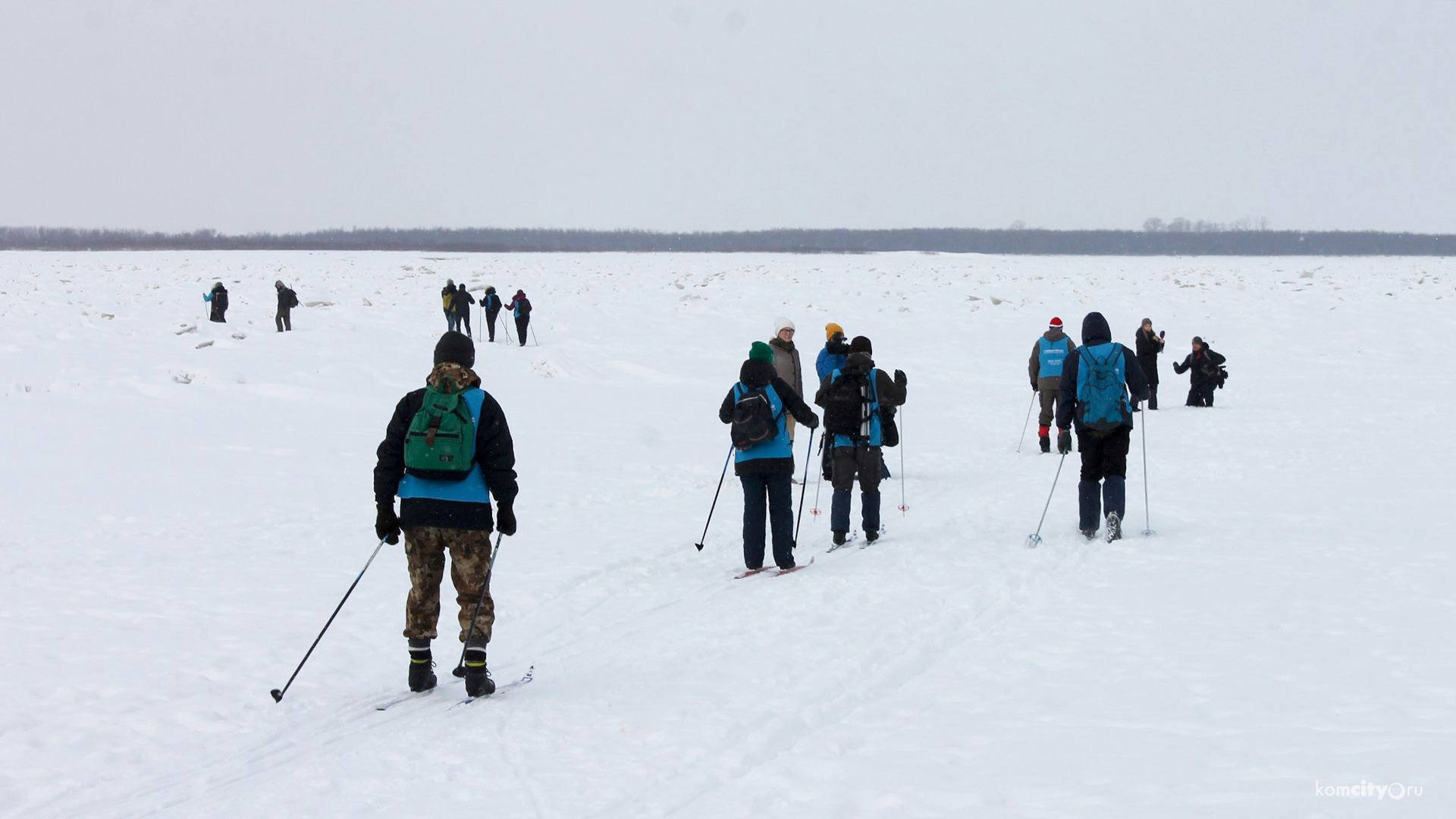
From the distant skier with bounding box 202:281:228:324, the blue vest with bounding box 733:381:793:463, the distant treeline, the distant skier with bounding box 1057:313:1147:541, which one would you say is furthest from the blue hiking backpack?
the distant treeline

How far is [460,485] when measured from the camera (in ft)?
17.2

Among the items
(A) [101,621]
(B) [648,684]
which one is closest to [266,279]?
(A) [101,621]

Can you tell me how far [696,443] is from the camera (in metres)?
15.9

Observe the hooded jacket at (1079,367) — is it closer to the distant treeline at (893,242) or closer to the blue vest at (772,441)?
the blue vest at (772,441)

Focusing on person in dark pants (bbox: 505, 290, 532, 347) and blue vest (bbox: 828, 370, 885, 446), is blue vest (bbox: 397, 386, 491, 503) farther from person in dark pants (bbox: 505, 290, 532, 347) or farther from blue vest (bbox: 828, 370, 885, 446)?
person in dark pants (bbox: 505, 290, 532, 347)

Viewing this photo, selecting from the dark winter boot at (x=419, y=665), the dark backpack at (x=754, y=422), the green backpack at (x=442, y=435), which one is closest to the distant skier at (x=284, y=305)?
the dark backpack at (x=754, y=422)

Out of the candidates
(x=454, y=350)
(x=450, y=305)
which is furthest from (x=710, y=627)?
(x=450, y=305)

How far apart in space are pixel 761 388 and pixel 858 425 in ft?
4.08

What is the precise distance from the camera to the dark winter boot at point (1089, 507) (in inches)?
346

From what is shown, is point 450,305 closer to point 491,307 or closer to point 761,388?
point 491,307

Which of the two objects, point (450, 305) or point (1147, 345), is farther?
point (450, 305)

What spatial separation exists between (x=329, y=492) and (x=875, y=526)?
5.97m

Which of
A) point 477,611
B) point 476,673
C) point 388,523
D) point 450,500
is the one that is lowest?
point 476,673

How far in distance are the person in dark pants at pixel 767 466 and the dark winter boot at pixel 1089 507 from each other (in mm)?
2456
